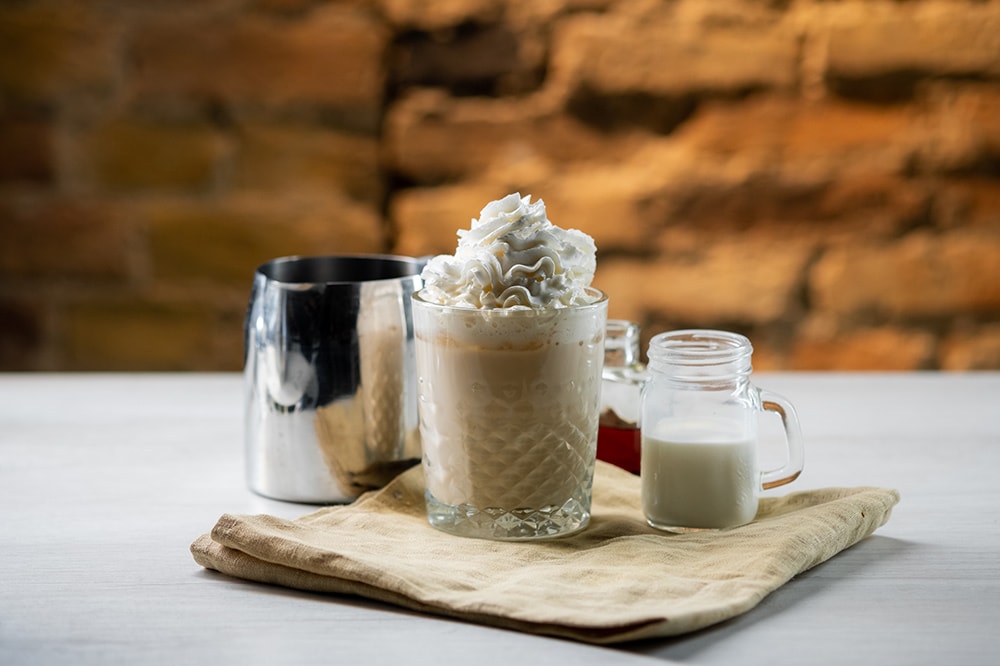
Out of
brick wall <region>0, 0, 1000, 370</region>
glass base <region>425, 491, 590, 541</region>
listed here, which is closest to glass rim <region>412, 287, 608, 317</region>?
glass base <region>425, 491, 590, 541</region>

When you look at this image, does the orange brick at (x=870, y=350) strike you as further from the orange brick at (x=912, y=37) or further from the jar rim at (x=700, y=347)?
the jar rim at (x=700, y=347)

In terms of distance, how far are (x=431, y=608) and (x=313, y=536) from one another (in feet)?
0.41

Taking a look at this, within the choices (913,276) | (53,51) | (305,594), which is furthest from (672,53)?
(305,594)

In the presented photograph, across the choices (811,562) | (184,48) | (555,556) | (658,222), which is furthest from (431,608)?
(184,48)

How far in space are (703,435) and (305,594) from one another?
29 cm

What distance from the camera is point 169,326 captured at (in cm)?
171

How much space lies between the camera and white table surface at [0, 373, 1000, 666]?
62 cm

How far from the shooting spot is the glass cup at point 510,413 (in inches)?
30.7

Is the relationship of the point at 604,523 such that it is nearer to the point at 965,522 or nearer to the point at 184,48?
the point at 965,522

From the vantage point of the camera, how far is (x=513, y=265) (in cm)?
78

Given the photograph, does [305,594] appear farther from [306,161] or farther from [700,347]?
[306,161]

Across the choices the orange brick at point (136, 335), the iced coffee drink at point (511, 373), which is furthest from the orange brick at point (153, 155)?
the iced coffee drink at point (511, 373)

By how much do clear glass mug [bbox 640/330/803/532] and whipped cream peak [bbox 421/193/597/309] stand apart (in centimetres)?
9

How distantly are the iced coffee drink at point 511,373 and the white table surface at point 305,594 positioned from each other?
14cm
